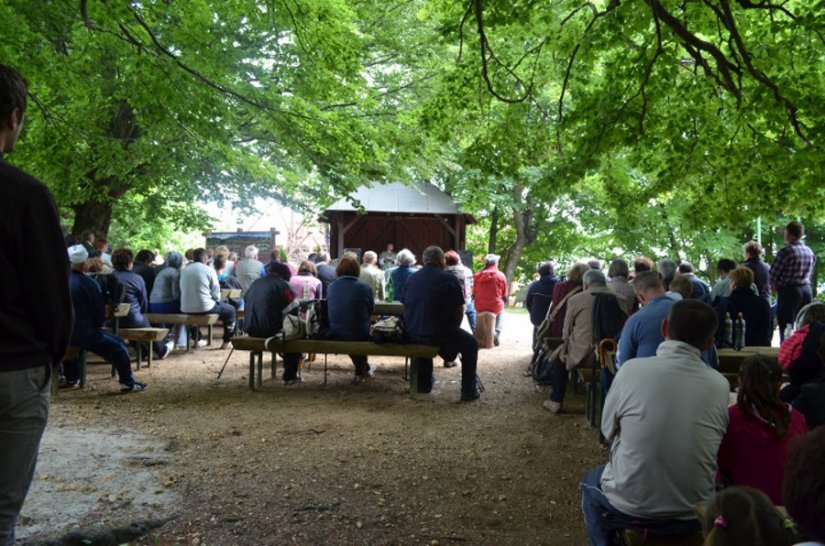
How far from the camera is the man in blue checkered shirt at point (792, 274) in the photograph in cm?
955

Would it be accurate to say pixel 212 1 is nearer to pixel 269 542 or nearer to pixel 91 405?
pixel 91 405

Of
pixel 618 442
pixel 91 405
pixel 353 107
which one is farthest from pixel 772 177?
pixel 353 107

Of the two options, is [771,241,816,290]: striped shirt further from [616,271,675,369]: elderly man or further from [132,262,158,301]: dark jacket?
[132,262,158,301]: dark jacket

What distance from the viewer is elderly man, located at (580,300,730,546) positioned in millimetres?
3012

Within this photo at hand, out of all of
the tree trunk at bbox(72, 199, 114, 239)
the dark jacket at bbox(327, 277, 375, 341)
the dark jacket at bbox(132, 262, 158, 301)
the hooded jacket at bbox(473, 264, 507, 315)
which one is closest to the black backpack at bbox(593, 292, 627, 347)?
the dark jacket at bbox(327, 277, 375, 341)

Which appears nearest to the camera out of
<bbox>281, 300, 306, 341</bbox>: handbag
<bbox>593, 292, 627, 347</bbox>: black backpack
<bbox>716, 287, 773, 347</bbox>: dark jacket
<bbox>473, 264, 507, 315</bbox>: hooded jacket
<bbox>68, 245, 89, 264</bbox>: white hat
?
<bbox>593, 292, 627, 347</bbox>: black backpack

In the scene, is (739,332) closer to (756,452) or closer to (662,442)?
(756,452)

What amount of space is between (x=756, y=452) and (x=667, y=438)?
0.46 metres

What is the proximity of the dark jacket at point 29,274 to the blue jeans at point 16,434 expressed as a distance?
0.16ft

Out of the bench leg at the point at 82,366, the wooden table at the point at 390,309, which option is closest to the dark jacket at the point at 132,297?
the bench leg at the point at 82,366

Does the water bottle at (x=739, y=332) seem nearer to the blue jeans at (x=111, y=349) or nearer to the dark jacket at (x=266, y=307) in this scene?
the dark jacket at (x=266, y=307)

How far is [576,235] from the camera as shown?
3036 cm

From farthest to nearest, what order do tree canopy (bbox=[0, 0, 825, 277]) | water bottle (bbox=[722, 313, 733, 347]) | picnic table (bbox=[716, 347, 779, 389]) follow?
water bottle (bbox=[722, 313, 733, 347]) < tree canopy (bbox=[0, 0, 825, 277]) < picnic table (bbox=[716, 347, 779, 389])

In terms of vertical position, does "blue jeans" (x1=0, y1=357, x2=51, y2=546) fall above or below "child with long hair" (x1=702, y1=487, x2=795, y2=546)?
above
